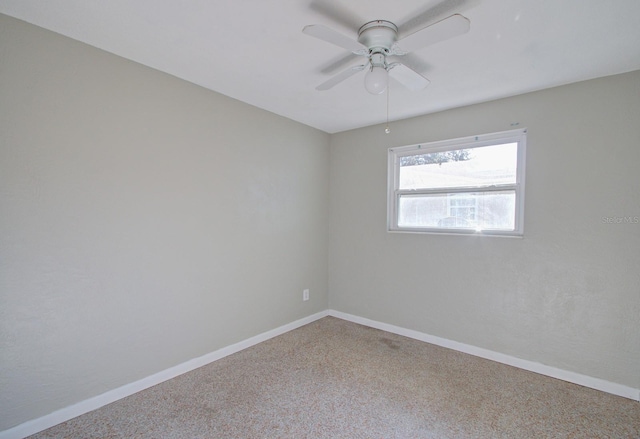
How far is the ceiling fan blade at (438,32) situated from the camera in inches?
51.8

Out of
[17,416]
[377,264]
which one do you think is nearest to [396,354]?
[377,264]

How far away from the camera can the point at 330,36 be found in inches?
58.2

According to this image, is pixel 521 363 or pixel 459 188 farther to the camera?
pixel 459 188

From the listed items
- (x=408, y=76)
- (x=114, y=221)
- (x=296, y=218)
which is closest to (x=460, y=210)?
(x=408, y=76)

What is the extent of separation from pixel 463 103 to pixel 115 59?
9.44 ft

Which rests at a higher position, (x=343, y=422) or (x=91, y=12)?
(x=91, y=12)

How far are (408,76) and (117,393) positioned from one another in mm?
2897

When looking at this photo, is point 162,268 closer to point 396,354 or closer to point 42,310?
→ point 42,310

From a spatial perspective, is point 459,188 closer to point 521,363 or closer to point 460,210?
point 460,210

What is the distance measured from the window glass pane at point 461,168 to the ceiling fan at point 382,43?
1318 mm

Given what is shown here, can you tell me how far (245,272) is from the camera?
2957 mm

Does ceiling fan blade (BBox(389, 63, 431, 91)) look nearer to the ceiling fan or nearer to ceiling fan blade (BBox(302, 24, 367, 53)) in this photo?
the ceiling fan

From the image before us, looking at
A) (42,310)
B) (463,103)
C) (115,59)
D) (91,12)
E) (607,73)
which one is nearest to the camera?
(91,12)

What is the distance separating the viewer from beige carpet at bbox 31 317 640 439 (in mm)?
1833
